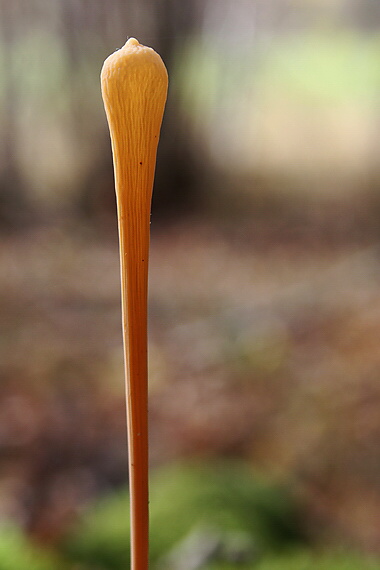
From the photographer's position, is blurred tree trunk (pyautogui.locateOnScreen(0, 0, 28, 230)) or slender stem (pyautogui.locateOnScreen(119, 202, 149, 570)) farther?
blurred tree trunk (pyautogui.locateOnScreen(0, 0, 28, 230))

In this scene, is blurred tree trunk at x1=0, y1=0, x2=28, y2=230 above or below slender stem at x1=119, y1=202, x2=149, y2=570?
below

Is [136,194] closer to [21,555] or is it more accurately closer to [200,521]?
[21,555]

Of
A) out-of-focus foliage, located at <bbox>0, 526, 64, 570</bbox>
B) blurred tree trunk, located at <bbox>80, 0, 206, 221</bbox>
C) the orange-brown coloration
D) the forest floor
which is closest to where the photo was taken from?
the orange-brown coloration

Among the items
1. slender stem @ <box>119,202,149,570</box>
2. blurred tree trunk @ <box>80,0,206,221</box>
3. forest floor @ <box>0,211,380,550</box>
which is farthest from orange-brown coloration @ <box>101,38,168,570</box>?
blurred tree trunk @ <box>80,0,206,221</box>

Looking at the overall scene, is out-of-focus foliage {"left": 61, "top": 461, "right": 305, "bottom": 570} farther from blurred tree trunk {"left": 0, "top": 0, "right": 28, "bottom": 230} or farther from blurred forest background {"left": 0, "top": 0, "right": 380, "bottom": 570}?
blurred tree trunk {"left": 0, "top": 0, "right": 28, "bottom": 230}

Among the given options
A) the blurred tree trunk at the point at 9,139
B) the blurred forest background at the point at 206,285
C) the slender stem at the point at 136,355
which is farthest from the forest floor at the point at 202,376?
the slender stem at the point at 136,355

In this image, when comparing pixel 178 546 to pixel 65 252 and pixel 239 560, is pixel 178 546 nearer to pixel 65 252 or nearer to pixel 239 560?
pixel 239 560

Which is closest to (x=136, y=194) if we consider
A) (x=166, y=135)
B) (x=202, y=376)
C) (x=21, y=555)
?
(x=21, y=555)
